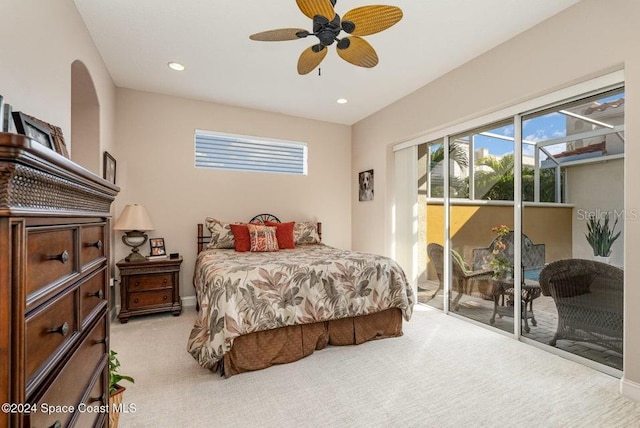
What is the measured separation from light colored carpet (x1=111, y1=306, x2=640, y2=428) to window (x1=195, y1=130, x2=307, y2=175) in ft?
8.35

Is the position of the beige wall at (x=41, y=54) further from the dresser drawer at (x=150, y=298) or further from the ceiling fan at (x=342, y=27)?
the dresser drawer at (x=150, y=298)

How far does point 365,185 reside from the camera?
5.02 metres

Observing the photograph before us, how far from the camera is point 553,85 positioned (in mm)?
2527

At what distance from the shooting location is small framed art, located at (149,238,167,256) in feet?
12.7

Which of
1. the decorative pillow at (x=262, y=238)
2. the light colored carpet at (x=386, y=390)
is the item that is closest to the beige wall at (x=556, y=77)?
the light colored carpet at (x=386, y=390)

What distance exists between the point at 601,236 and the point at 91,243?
3.33 metres

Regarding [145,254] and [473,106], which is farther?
[145,254]

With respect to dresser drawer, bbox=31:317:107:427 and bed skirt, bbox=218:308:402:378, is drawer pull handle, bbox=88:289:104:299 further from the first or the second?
bed skirt, bbox=218:308:402:378

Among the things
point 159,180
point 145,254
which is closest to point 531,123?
point 159,180

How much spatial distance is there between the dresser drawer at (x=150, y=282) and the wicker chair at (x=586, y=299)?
13.0 feet

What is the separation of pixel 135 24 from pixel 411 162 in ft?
11.3

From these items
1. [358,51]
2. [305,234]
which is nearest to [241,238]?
[305,234]

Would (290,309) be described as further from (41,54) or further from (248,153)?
(248,153)

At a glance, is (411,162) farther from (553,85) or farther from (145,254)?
(145,254)
